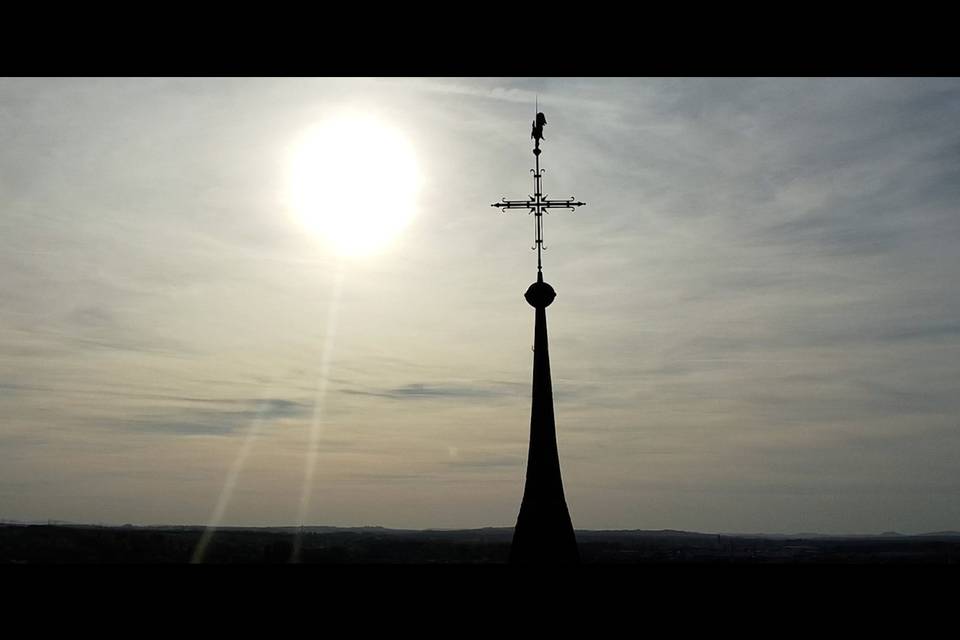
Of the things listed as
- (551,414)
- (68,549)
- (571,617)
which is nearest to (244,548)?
(68,549)

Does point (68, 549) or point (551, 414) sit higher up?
point (68, 549)

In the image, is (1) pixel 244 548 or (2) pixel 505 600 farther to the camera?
(1) pixel 244 548

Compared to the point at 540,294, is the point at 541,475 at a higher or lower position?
lower
